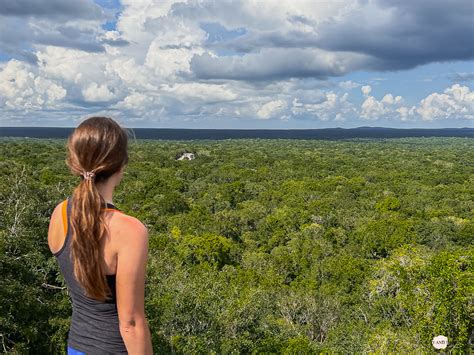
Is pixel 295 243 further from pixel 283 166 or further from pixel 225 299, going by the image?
pixel 283 166

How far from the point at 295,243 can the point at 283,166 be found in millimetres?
57563

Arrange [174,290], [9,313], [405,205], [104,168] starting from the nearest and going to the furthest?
[104,168], [9,313], [174,290], [405,205]

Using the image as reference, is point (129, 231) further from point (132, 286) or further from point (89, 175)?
point (89, 175)

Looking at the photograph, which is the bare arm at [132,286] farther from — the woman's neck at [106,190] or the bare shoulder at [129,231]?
the woman's neck at [106,190]

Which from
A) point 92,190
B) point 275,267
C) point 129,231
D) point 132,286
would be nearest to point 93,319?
point 132,286

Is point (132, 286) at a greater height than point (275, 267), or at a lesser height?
greater

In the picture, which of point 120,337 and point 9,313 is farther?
point 9,313

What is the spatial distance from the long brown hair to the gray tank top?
8cm

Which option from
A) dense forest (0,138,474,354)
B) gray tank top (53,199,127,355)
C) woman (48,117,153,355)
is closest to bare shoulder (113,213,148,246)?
woman (48,117,153,355)

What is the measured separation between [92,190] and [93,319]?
707 mm

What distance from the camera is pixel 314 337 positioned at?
80.4 feet

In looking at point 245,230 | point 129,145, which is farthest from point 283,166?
point 129,145

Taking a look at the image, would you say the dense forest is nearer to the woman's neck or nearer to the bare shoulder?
the woman's neck

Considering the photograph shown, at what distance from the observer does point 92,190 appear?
234 cm
